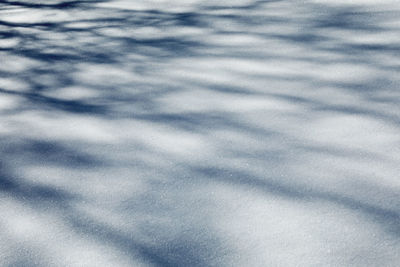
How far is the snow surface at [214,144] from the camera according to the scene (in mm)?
1226

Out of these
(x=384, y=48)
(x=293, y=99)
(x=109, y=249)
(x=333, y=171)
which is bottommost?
(x=109, y=249)

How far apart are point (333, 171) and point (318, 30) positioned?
116 cm

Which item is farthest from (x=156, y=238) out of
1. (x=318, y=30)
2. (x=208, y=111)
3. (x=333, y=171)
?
(x=318, y=30)

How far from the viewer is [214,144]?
1.62 meters

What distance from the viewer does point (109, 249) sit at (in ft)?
4.14

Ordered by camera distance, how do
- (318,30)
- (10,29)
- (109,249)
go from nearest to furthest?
(109,249), (318,30), (10,29)

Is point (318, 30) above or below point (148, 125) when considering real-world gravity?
above

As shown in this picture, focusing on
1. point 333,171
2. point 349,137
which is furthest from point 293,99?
point 333,171

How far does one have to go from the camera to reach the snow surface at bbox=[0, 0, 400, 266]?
1226mm

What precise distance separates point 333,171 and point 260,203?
10.3 inches

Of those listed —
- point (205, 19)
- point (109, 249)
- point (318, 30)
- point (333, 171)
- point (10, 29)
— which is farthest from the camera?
point (10, 29)

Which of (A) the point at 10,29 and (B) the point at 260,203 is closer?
(B) the point at 260,203

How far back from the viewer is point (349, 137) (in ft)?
4.97

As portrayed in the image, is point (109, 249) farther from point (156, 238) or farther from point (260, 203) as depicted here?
point (260, 203)
